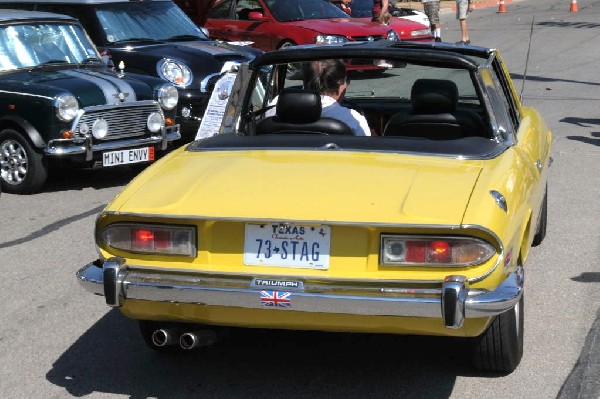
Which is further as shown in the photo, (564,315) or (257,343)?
(564,315)

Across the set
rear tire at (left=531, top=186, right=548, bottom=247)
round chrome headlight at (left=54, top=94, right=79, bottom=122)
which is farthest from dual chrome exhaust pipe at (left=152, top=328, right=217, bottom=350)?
round chrome headlight at (left=54, top=94, right=79, bottom=122)

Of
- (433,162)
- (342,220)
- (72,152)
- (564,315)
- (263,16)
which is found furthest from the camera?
(263,16)

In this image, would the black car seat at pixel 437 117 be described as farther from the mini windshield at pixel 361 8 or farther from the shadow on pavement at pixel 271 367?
the mini windshield at pixel 361 8

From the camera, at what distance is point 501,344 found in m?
4.64

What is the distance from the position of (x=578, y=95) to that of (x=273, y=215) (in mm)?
12612

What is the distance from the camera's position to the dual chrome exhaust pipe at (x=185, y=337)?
453cm

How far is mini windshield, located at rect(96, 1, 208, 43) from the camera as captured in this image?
12688mm

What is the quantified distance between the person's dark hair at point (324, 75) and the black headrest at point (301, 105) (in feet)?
1.24

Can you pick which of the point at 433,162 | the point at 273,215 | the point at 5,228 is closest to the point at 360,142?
the point at 433,162

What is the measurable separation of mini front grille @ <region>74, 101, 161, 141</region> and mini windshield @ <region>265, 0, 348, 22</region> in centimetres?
756

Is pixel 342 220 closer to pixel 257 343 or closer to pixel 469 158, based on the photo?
pixel 469 158

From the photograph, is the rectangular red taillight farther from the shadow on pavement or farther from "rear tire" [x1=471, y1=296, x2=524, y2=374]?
the shadow on pavement

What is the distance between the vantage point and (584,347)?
5.23 meters

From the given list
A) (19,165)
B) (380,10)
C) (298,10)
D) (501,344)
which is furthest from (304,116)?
(380,10)
